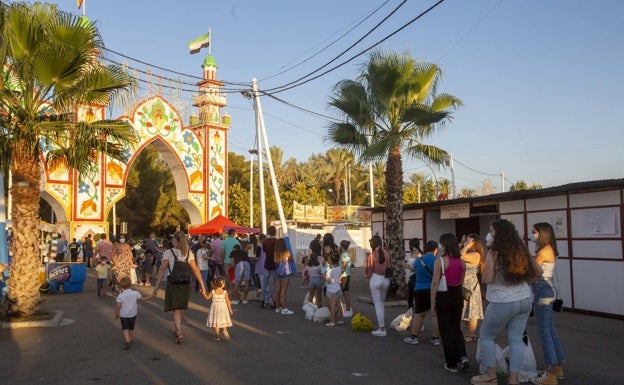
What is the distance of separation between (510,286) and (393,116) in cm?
987

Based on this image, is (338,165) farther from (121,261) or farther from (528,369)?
(528,369)

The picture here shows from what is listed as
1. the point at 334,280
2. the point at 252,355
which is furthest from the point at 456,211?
the point at 252,355

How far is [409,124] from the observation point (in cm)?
1533

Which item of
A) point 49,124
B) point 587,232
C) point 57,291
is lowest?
point 57,291

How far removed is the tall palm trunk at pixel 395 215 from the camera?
14.8 metres

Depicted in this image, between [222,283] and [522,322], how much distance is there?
16.2 ft

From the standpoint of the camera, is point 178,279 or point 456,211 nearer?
point 178,279

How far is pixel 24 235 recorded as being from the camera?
1111cm

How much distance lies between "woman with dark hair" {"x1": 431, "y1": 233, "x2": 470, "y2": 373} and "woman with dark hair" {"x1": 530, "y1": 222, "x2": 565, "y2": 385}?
927 mm

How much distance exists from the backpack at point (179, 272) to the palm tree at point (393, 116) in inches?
275

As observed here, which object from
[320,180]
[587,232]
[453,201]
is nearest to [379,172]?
[320,180]

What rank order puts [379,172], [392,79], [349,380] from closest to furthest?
1. [349,380]
2. [392,79]
3. [379,172]

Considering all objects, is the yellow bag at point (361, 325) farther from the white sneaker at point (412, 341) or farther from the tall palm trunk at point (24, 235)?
the tall palm trunk at point (24, 235)

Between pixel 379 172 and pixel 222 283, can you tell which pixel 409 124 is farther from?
pixel 379 172
